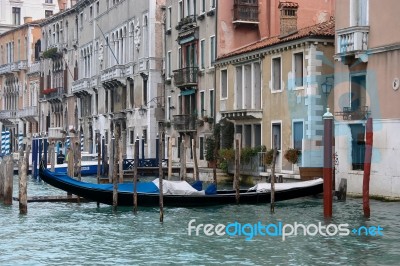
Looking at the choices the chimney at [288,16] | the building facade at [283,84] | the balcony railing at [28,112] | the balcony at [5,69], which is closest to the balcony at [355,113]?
the building facade at [283,84]

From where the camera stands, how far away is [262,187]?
61.2ft

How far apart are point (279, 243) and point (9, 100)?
44861mm

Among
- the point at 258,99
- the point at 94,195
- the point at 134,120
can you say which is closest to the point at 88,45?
the point at 134,120

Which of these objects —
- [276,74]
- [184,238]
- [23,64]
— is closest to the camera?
[184,238]

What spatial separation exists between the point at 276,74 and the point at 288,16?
112 inches

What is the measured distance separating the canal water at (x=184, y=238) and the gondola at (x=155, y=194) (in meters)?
0.19

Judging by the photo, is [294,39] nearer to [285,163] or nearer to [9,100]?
[285,163]

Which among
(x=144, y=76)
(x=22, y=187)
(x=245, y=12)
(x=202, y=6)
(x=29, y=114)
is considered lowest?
(x=22, y=187)

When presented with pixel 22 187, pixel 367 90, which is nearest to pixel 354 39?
pixel 367 90

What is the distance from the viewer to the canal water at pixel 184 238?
11852 mm

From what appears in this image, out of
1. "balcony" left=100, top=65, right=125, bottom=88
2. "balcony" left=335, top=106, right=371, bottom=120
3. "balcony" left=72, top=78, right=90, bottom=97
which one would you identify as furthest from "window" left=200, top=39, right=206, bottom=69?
"balcony" left=72, top=78, right=90, bottom=97

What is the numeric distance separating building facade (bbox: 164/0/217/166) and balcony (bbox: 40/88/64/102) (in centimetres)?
1465

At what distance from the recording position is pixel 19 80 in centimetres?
5366

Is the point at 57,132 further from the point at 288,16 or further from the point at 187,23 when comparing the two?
the point at 288,16
